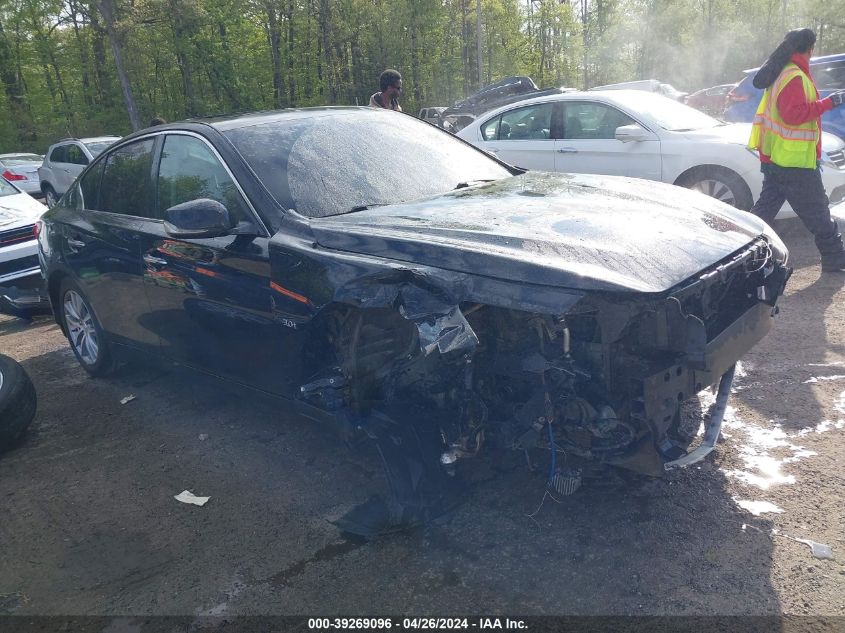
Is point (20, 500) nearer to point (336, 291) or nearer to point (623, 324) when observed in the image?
point (336, 291)

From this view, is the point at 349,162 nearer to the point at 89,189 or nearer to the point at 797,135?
the point at 89,189

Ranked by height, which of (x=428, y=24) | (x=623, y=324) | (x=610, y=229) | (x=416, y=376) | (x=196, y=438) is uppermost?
(x=428, y=24)

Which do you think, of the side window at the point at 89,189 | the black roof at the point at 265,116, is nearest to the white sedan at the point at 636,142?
the black roof at the point at 265,116

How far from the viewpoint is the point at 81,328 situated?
17.6ft

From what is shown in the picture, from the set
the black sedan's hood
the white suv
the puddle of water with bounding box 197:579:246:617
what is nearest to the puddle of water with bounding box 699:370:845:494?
the black sedan's hood

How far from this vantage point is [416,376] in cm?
283

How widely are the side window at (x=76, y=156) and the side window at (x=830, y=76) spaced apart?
45.2 ft

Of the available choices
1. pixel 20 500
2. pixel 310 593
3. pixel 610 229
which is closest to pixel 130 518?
pixel 20 500

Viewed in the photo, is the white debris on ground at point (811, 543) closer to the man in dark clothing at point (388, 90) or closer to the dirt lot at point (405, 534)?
the dirt lot at point (405, 534)

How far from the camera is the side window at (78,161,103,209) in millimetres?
4938

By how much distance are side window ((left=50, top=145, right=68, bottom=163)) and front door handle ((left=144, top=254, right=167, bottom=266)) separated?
43.2ft

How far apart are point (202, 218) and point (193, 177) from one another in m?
0.70

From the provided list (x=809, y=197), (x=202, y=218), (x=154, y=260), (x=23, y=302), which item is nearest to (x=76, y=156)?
(x=23, y=302)

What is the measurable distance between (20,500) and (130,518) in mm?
759
